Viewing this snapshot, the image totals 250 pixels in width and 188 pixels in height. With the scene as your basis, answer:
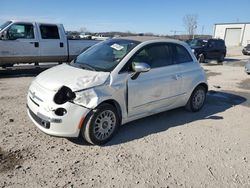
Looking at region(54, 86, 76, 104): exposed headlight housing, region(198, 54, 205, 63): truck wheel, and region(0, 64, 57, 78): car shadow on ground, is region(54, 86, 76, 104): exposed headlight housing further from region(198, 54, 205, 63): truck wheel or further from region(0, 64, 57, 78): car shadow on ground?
region(198, 54, 205, 63): truck wheel

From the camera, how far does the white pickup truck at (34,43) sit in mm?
9336

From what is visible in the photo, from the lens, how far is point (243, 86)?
945 cm

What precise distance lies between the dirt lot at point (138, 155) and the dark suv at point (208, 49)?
12.0m

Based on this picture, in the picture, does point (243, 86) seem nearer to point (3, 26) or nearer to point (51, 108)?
point (51, 108)

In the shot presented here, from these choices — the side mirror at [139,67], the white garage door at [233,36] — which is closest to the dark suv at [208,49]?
the side mirror at [139,67]

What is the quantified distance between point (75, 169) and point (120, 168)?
2.06ft

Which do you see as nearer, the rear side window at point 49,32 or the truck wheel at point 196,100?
the truck wheel at point 196,100

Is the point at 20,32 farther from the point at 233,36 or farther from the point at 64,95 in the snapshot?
the point at 233,36

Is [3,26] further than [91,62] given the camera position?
Yes

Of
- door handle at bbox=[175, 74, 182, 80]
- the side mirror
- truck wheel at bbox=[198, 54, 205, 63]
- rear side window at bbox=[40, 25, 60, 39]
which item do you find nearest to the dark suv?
truck wheel at bbox=[198, 54, 205, 63]

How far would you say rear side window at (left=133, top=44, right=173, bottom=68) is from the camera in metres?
4.59

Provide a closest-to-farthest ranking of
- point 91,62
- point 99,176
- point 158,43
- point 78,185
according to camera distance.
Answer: point 78,185
point 99,176
point 91,62
point 158,43

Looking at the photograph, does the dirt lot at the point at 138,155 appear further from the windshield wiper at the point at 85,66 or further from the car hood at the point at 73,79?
the windshield wiper at the point at 85,66

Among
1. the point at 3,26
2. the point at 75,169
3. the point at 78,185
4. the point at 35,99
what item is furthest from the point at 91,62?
the point at 3,26
